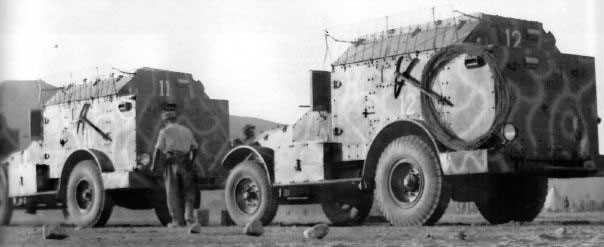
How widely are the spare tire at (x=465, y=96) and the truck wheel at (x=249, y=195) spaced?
3.09 m

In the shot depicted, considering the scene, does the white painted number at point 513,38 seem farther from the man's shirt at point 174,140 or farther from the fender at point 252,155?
the man's shirt at point 174,140

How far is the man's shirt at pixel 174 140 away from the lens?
43.9 ft

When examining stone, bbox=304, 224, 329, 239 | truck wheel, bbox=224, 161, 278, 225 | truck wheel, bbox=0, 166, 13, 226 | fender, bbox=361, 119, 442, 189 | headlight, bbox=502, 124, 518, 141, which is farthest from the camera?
truck wheel, bbox=0, 166, 13, 226

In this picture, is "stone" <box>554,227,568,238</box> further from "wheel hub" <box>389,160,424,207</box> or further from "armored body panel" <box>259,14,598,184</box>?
"wheel hub" <box>389,160,424,207</box>

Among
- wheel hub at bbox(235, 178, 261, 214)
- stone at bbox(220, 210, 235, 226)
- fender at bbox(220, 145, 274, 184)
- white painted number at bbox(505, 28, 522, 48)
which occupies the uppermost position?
white painted number at bbox(505, 28, 522, 48)

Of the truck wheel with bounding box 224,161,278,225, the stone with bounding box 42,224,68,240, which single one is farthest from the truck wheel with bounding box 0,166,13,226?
the stone with bounding box 42,224,68,240

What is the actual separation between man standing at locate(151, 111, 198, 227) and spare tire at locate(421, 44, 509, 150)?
138 inches

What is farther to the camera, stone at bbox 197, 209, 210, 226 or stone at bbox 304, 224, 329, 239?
stone at bbox 197, 209, 210, 226

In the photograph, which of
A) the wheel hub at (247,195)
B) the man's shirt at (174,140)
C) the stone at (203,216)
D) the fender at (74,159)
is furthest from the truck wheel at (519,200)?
the fender at (74,159)

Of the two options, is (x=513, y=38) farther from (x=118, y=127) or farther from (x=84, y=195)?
(x=84, y=195)

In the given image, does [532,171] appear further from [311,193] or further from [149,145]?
[149,145]

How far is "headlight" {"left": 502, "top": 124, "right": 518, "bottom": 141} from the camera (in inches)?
437

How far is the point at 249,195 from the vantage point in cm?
1430

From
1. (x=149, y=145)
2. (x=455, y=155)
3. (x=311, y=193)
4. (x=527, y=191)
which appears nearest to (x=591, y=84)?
(x=527, y=191)
